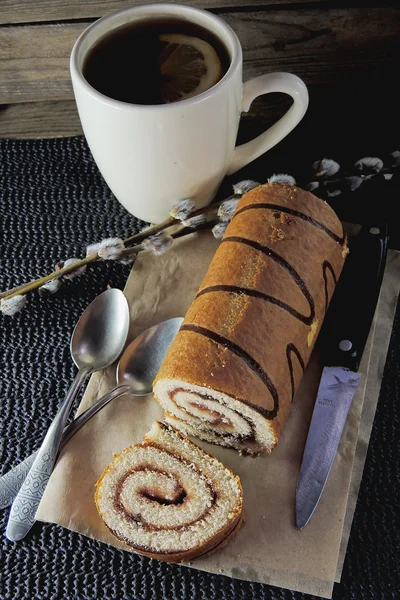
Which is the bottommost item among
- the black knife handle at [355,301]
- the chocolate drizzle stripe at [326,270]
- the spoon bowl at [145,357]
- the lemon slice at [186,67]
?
the spoon bowl at [145,357]

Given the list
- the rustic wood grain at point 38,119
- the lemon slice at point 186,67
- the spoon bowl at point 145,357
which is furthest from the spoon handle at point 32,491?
the rustic wood grain at point 38,119

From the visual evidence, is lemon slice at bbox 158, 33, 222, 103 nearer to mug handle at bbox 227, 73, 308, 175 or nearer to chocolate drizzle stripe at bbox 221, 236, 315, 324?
mug handle at bbox 227, 73, 308, 175

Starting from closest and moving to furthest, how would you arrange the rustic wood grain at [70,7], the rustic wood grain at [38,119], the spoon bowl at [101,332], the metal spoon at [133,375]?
1. the metal spoon at [133,375]
2. the spoon bowl at [101,332]
3. the rustic wood grain at [70,7]
4. the rustic wood grain at [38,119]

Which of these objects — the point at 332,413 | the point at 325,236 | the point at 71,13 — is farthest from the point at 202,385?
the point at 71,13

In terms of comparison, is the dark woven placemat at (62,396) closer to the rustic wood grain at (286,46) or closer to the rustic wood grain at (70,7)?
the rustic wood grain at (286,46)

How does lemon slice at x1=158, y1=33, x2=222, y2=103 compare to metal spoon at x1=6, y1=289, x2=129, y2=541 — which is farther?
lemon slice at x1=158, y1=33, x2=222, y2=103

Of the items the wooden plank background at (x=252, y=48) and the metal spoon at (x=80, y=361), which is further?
the wooden plank background at (x=252, y=48)

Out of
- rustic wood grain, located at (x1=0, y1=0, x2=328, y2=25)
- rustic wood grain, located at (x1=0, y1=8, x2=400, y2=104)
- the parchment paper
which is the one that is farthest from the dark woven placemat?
rustic wood grain, located at (x1=0, y1=0, x2=328, y2=25)
